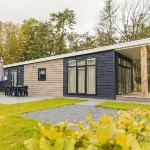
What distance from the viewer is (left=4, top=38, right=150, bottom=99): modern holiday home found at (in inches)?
579

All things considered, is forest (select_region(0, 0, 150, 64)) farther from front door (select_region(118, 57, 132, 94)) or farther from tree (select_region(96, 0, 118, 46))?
front door (select_region(118, 57, 132, 94))

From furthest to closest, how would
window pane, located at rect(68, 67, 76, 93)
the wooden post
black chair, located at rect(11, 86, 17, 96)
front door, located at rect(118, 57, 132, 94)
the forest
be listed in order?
1. the forest
2. black chair, located at rect(11, 86, 17, 96)
3. window pane, located at rect(68, 67, 76, 93)
4. front door, located at rect(118, 57, 132, 94)
5. the wooden post

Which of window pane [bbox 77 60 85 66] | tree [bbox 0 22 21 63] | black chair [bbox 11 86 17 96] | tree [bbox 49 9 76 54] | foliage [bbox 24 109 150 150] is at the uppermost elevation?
tree [bbox 49 9 76 54]

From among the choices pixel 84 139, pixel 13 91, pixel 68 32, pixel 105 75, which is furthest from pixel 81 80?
pixel 68 32

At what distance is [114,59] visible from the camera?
583 inches

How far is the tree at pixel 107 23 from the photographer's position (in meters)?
29.8

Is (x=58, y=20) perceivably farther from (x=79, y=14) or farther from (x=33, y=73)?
(x=33, y=73)

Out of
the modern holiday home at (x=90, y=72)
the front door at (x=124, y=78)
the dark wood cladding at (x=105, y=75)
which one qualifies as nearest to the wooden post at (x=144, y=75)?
the modern holiday home at (x=90, y=72)

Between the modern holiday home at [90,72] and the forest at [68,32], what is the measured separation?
9729mm

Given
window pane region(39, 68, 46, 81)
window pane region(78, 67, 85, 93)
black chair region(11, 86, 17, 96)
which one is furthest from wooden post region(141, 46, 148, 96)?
black chair region(11, 86, 17, 96)

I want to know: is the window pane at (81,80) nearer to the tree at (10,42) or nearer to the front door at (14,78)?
the front door at (14,78)

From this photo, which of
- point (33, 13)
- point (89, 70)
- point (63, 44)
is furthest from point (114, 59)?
point (33, 13)

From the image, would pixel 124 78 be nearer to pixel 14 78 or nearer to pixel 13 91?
pixel 13 91

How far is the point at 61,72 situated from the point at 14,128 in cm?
1072
